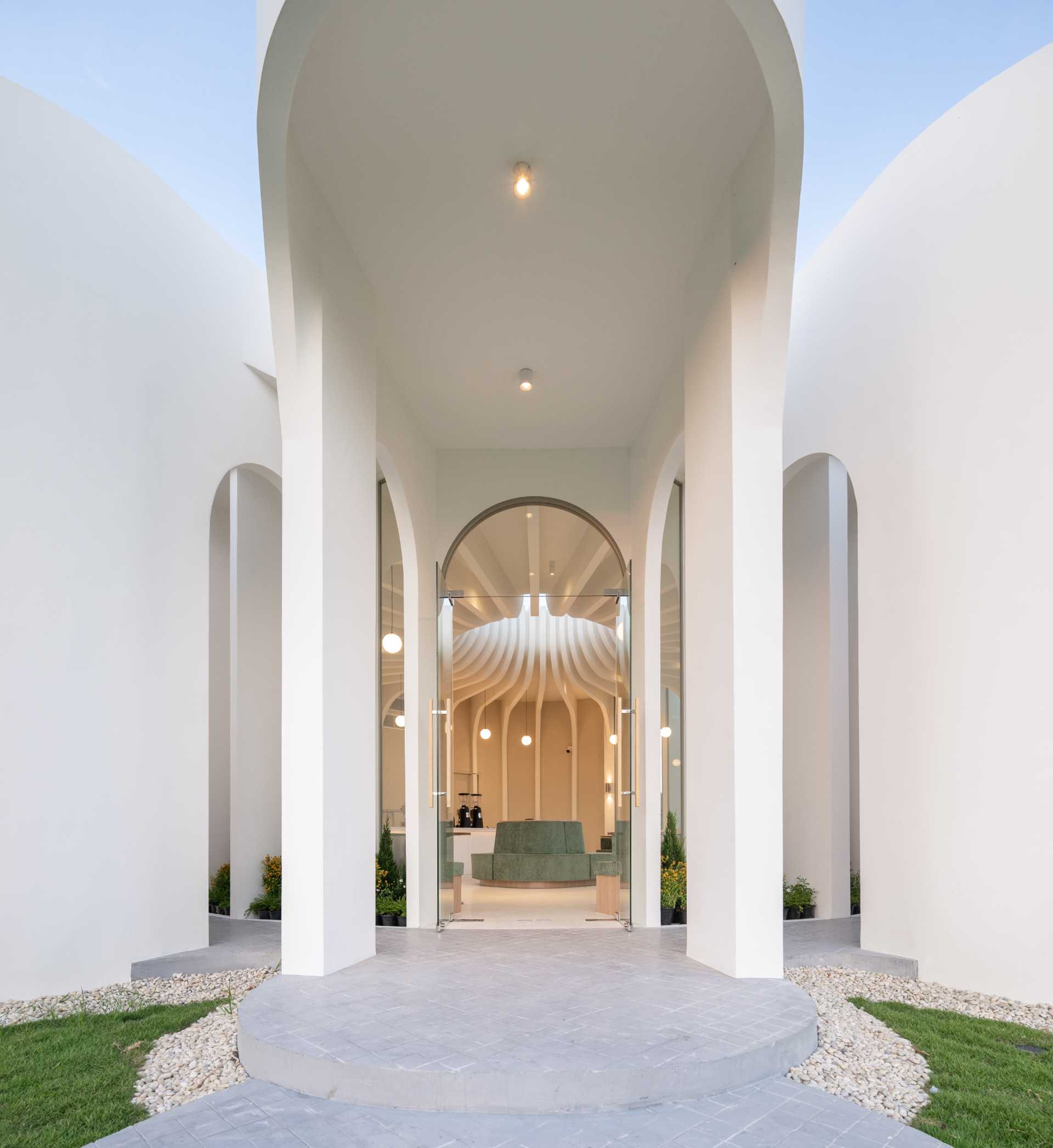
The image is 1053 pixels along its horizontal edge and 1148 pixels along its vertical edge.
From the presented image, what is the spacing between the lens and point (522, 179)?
5.17 meters

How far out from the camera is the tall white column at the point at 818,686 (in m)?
8.68

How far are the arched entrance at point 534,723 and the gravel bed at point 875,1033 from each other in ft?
7.14

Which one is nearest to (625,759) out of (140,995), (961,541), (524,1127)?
(961,541)

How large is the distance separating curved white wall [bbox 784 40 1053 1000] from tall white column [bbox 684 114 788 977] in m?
1.66

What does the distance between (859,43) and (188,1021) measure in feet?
38.2

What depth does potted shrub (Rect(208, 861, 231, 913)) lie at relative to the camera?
9055mm

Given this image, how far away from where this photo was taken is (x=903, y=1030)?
5.10 meters

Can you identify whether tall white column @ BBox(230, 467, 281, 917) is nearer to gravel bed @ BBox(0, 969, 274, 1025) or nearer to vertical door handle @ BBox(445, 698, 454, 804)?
vertical door handle @ BBox(445, 698, 454, 804)

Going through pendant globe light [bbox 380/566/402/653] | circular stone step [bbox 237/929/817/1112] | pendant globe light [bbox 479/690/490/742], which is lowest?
circular stone step [bbox 237/929/817/1112]

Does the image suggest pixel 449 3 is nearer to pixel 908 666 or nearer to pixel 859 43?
pixel 908 666

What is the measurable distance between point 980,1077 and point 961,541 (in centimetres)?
327

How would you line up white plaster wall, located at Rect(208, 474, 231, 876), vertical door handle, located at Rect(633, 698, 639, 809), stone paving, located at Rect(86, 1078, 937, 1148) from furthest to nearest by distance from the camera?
white plaster wall, located at Rect(208, 474, 231, 876) < vertical door handle, located at Rect(633, 698, 639, 809) < stone paving, located at Rect(86, 1078, 937, 1148)

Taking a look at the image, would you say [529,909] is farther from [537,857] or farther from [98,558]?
[98,558]

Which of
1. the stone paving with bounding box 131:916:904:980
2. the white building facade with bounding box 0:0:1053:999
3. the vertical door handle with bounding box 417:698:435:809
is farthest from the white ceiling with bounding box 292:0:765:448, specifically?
the stone paving with bounding box 131:916:904:980
